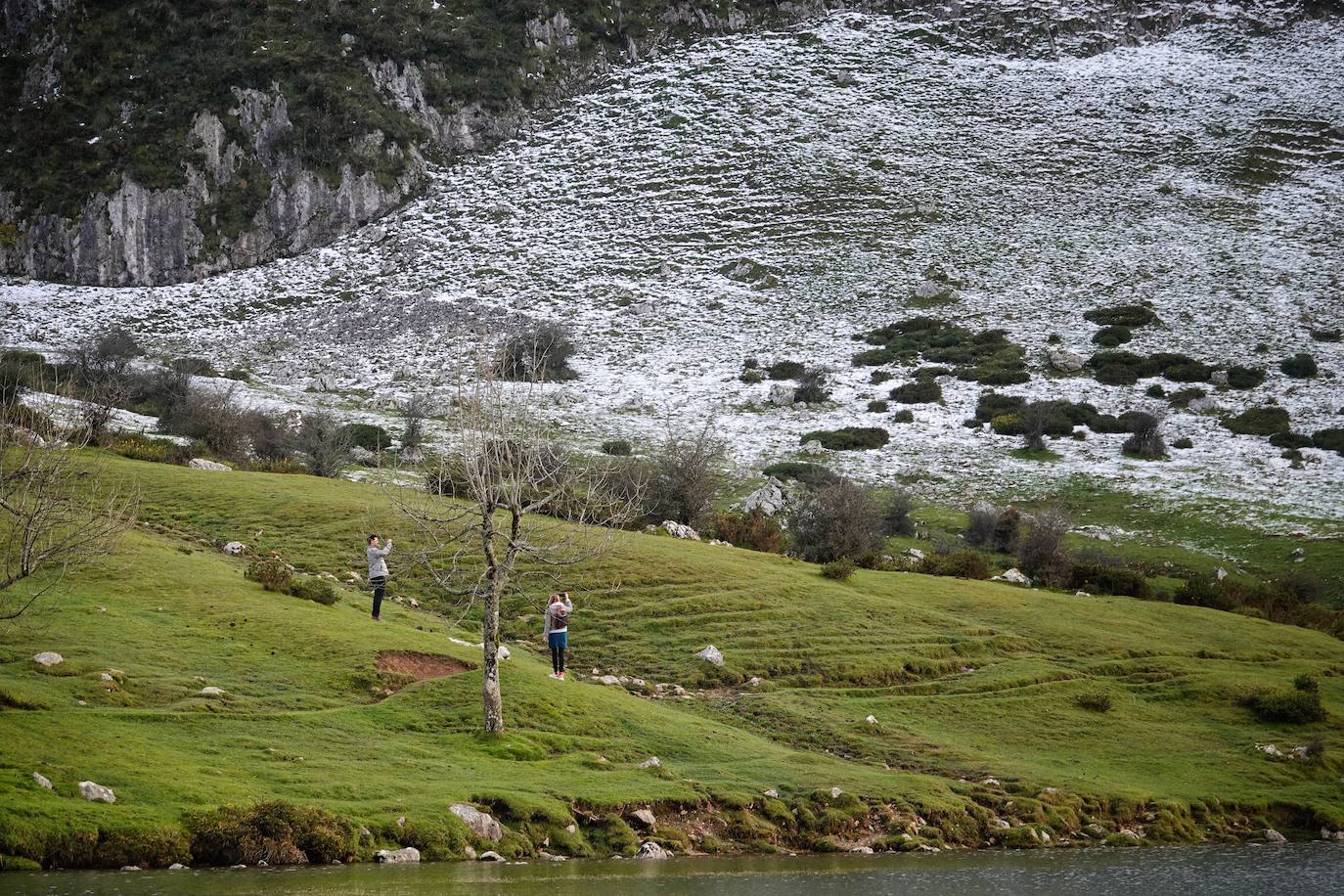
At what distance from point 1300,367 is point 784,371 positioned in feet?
127

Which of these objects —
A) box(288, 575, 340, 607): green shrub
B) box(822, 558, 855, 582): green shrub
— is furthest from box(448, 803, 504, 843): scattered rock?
box(822, 558, 855, 582): green shrub

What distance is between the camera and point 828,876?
19.8 metres

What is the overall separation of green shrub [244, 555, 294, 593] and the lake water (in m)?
15.8

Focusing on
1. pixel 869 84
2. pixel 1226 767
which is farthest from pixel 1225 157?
pixel 1226 767

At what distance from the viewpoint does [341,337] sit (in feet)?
311

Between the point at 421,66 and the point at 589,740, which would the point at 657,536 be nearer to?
the point at 589,740

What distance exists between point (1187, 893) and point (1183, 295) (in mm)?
86189

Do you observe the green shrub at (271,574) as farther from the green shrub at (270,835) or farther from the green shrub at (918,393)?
the green shrub at (918,393)

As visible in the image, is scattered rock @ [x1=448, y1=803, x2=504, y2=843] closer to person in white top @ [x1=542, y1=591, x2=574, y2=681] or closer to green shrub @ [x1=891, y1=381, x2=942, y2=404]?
person in white top @ [x1=542, y1=591, x2=574, y2=681]

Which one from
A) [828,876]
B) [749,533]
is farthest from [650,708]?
[749,533]

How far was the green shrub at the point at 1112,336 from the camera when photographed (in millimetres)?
88062

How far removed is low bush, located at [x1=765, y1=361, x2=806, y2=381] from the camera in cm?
8675

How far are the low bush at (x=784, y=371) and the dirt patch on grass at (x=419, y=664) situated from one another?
60.7 meters

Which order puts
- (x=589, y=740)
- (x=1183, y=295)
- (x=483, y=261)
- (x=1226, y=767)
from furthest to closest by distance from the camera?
(x=483, y=261)
(x=1183, y=295)
(x=1226, y=767)
(x=589, y=740)
